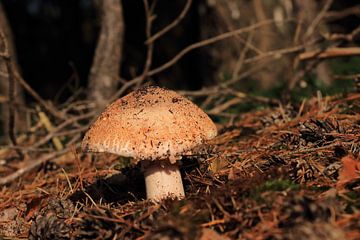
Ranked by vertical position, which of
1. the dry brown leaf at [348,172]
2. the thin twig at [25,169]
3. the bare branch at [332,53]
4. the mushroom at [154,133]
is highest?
the mushroom at [154,133]

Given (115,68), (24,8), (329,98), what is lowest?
(329,98)

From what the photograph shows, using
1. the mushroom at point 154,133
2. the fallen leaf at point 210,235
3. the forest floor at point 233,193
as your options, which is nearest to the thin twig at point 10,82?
the forest floor at point 233,193

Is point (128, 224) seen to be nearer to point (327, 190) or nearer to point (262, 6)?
point (327, 190)

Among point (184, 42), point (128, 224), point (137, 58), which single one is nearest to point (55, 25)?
point (137, 58)

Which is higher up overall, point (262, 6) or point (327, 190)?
point (262, 6)

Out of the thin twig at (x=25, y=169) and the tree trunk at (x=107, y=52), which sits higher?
the tree trunk at (x=107, y=52)

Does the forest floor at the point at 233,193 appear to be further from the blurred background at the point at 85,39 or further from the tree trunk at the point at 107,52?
the blurred background at the point at 85,39
